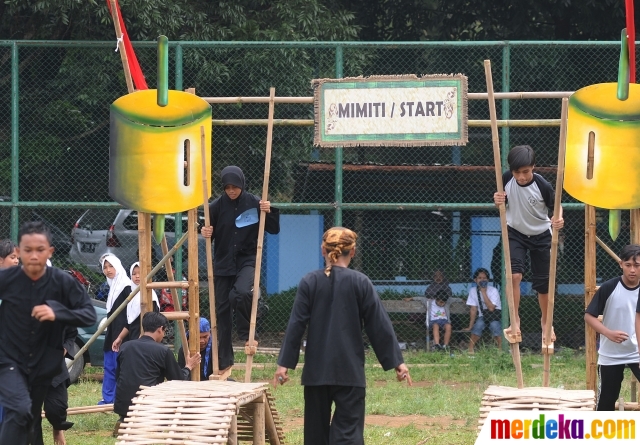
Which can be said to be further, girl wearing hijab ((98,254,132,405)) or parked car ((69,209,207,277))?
parked car ((69,209,207,277))

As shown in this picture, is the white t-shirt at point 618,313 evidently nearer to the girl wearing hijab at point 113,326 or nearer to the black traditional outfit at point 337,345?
the black traditional outfit at point 337,345

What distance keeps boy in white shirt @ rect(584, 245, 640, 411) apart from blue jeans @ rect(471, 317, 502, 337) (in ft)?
14.1

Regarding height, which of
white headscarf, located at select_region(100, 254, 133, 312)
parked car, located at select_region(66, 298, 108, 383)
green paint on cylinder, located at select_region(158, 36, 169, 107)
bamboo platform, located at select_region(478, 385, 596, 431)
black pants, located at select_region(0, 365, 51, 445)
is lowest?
parked car, located at select_region(66, 298, 108, 383)

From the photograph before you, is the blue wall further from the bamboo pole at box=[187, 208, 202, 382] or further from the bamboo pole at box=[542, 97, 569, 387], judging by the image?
the bamboo pole at box=[542, 97, 569, 387]

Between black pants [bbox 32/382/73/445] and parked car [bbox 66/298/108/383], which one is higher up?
black pants [bbox 32/382/73/445]

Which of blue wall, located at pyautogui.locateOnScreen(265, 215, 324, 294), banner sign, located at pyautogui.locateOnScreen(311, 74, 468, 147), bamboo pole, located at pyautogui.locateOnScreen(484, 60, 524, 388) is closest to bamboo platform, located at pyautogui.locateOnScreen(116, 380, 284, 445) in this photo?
bamboo pole, located at pyautogui.locateOnScreen(484, 60, 524, 388)

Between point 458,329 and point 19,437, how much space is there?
285 inches

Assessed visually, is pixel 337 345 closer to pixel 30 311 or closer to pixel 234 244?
pixel 30 311

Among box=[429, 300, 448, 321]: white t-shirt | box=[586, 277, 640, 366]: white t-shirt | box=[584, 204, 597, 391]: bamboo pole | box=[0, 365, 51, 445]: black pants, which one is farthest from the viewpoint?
box=[429, 300, 448, 321]: white t-shirt

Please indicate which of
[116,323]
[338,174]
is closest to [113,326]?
[116,323]

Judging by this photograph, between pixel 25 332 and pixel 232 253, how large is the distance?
3.04 m

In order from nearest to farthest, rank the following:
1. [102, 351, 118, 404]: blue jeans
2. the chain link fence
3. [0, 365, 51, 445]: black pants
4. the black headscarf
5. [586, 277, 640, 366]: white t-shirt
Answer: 1. [0, 365, 51, 445]: black pants
2. [586, 277, 640, 366]: white t-shirt
3. the black headscarf
4. [102, 351, 118, 404]: blue jeans
5. the chain link fence

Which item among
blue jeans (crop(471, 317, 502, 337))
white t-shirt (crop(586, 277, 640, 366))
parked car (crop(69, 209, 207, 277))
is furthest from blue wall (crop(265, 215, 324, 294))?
white t-shirt (crop(586, 277, 640, 366))

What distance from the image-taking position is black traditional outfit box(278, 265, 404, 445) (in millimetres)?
7266
